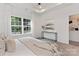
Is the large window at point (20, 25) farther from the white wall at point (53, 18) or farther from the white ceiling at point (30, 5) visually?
the white ceiling at point (30, 5)

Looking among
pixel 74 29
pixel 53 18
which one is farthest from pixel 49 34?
pixel 74 29

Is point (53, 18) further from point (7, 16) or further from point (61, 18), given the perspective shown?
point (7, 16)

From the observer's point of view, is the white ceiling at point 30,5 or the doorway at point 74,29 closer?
the white ceiling at point 30,5

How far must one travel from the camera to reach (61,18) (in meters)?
1.93

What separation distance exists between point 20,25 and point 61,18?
2.51ft

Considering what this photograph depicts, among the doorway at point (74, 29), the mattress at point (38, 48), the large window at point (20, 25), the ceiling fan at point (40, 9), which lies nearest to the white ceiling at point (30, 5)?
the ceiling fan at point (40, 9)

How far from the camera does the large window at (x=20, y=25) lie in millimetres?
1769

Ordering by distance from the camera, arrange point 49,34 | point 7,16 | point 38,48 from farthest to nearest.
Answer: point 49,34 < point 7,16 < point 38,48

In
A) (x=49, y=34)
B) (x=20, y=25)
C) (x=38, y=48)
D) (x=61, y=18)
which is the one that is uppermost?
(x=61, y=18)

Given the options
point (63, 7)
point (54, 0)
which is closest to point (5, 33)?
point (54, 0)

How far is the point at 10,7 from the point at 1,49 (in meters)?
0.70

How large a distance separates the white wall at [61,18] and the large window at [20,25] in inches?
12.8

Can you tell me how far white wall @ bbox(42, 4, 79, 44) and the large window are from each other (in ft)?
1.07

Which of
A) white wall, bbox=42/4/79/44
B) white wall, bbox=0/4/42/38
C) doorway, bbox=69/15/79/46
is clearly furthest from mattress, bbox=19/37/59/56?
doorway, bbox=69/15/79/46
